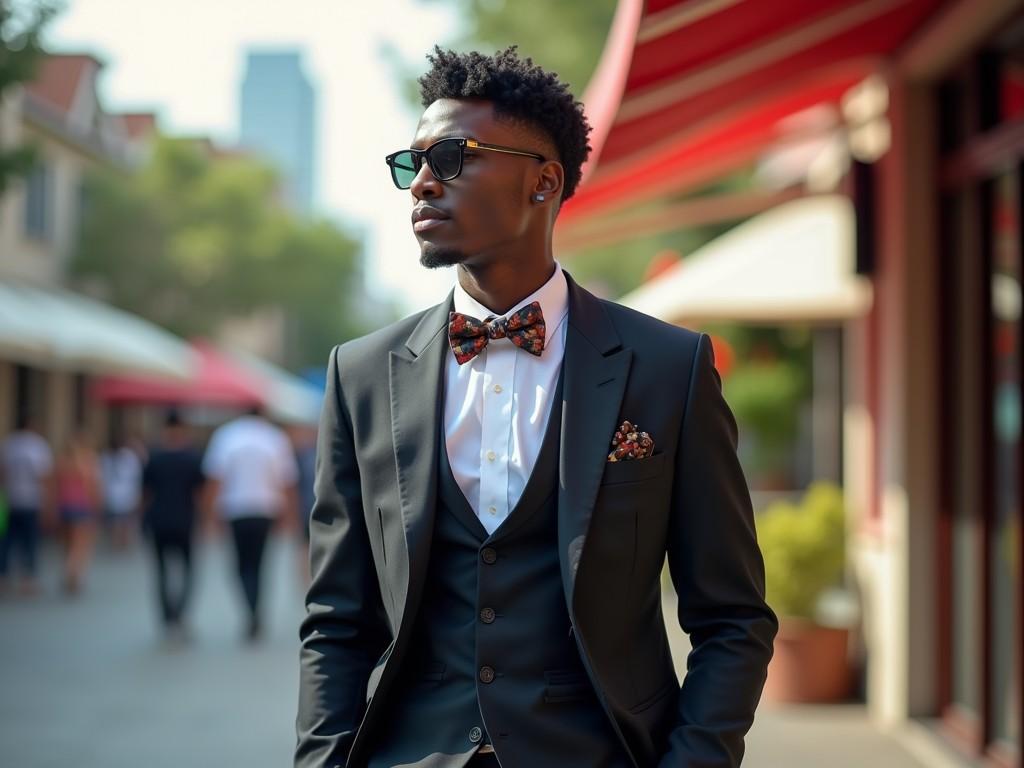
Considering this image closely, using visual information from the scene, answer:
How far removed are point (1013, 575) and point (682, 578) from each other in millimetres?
4489

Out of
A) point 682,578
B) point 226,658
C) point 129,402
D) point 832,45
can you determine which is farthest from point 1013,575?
point 129,402

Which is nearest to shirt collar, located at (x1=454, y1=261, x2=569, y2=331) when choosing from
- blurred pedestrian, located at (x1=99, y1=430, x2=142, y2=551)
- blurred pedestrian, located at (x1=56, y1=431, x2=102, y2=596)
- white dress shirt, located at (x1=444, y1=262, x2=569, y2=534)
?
white dress shirt, located at (x1=444, y1=262, x2=569, y2=534)

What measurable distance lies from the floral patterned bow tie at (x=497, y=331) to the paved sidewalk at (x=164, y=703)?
4.74 metres

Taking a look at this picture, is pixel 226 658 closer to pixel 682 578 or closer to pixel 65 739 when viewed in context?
pixel 65 739

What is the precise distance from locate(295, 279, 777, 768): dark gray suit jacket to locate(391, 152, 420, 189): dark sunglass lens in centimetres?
28

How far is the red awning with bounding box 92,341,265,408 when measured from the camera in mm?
25922

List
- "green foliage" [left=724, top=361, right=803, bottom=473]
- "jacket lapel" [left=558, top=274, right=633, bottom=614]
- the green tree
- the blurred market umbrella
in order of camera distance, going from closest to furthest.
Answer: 1. "jacket lapel" [left=558, top=274, right=633, bottom=614]
2. the green tree
3. "green foliage" [left=724, top=361, right=803, bottom=473]
4. the blurred market umbrella

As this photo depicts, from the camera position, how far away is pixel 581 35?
16.8 metres

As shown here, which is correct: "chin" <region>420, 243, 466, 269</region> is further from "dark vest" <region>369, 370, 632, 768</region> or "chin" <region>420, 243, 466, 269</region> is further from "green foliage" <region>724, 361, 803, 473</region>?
"green foliage" <region>724, 361, 803, 473</region>

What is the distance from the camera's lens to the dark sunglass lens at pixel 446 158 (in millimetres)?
2463

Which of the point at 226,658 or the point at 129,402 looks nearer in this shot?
the point at 226,658

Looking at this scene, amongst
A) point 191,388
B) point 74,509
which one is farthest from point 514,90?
point 191,388

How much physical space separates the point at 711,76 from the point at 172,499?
21.0 ft

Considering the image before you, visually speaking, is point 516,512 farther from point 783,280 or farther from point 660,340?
point 783,280
